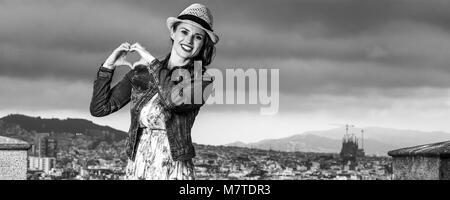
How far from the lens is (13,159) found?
10609mm

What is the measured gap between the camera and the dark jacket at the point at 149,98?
208 inches

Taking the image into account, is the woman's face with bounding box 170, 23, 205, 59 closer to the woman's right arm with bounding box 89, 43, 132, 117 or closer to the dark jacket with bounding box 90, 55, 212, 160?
the dark jacket with bounding box 90, 55, 212, 160

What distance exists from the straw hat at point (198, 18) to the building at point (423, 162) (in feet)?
13.7

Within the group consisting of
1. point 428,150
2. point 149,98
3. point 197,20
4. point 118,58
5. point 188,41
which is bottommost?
point 428,150

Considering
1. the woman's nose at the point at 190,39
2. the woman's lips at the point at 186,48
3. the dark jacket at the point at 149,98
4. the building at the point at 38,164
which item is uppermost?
the woman's nose at the point at 190,39

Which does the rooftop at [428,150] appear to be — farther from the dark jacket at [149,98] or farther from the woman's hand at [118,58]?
the woman's hand at [118,58]

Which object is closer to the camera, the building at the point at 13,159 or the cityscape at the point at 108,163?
the building at the point at 13,159

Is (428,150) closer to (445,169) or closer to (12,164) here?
(445,169)

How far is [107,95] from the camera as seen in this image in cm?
559

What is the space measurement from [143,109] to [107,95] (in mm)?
348

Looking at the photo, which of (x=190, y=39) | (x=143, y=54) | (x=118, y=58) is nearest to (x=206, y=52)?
(x=190, y=39)

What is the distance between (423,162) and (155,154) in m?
4.44

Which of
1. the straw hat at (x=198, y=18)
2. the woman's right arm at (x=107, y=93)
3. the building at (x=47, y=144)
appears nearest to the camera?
the straw hat at (x=198, y=18)

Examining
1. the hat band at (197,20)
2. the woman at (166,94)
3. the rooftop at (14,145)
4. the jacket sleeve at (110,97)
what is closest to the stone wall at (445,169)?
the woman at (166,94)
